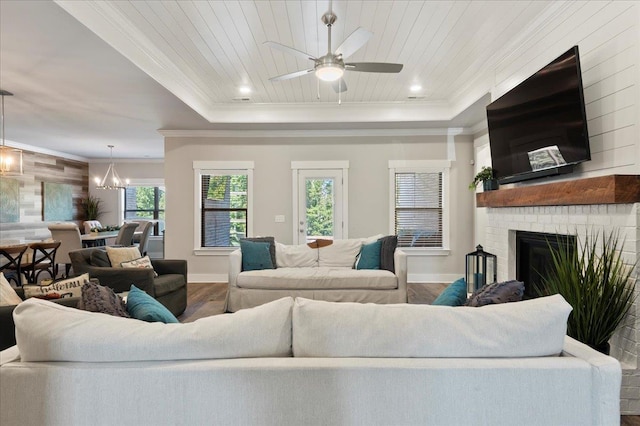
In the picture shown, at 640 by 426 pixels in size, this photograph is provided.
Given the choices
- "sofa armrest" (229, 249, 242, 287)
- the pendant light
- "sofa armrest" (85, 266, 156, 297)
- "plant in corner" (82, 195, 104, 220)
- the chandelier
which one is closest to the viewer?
"sofa armrest" (85, 266, 156, 297)

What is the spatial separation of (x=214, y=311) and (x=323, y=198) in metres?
2.68

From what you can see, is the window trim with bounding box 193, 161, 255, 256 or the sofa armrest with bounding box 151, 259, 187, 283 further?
the window trim with bounding box 193, 161, 255, 256

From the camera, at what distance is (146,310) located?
1.58 meters

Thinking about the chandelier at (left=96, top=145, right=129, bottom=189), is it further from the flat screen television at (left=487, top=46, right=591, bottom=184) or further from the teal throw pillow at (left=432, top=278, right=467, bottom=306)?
the teal throw pillow at (left=432, top=278, right=467, bottom=306)

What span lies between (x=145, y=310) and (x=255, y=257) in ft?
9.52

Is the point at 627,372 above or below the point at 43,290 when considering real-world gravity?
below

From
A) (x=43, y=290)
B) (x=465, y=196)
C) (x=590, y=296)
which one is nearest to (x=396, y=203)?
(x=465, y=196)

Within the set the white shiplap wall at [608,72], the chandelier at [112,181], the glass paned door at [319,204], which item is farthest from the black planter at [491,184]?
the chandelier at [112,181]

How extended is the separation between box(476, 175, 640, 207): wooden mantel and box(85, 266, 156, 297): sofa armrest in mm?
3698

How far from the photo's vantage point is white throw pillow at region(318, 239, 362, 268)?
4.68m

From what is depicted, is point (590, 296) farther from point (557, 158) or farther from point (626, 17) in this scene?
point (626, 17)

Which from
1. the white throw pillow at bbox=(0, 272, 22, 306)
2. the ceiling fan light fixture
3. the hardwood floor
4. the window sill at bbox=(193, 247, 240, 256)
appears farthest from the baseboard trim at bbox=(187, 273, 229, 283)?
the ceiling fan light fixture

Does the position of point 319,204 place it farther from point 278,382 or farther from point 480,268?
point 278,382

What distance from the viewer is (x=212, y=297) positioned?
514 centimetres
